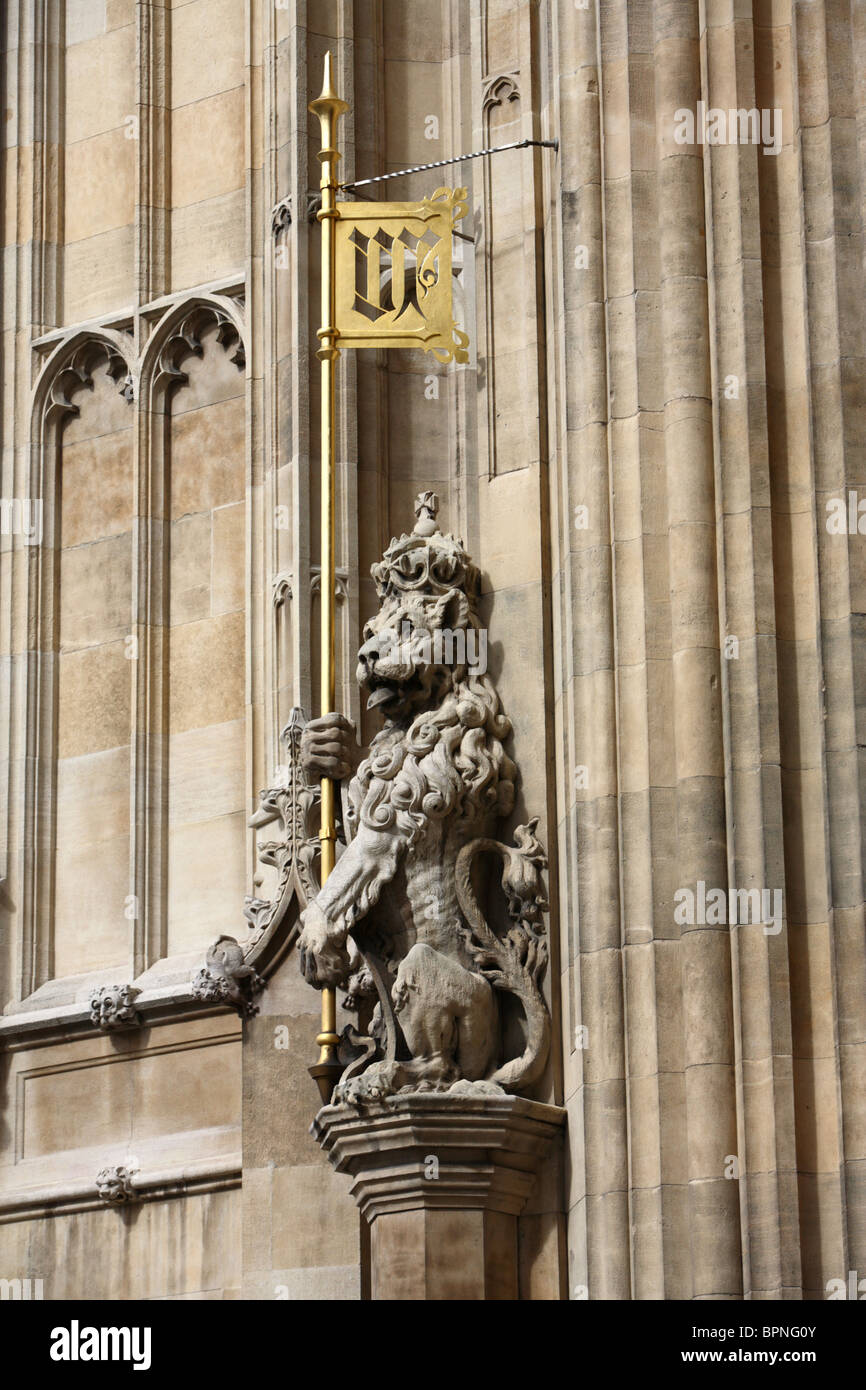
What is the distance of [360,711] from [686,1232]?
9.97 feet

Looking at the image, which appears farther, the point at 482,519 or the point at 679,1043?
the point at 482,519

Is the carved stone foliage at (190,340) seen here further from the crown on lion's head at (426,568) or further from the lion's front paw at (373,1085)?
the lion's front paw at (373,1085)

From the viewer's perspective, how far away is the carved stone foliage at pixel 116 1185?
12.9 m

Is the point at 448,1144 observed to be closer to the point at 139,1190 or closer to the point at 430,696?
the point at 430,696

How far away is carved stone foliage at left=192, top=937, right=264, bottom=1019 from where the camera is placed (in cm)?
1191

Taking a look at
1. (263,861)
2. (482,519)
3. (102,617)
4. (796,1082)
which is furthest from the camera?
(102,617)

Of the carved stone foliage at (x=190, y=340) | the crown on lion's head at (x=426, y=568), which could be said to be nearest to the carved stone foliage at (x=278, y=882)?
the crown on lion's head at (x=426, y=568)

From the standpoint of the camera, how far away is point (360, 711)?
12.2 meters

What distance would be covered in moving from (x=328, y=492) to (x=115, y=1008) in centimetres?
277

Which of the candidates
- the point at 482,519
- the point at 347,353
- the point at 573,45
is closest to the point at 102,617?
the point at 347,353

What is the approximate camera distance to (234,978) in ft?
39.1

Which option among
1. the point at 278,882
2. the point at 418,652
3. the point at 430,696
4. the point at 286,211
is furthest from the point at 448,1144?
the point at 286,211

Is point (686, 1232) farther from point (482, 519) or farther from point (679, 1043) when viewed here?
point (482, 519)

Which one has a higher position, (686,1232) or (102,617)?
(102,617)
